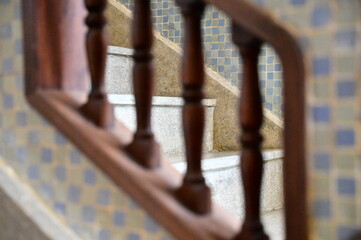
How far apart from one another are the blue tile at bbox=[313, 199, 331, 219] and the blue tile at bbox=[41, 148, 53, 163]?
0.54 m

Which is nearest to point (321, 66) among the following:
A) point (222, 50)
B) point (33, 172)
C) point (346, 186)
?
point (346, 186)

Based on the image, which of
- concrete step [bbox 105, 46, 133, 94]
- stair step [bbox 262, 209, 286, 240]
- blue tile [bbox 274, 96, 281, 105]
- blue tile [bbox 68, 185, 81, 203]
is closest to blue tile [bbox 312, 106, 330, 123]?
blue tile [bbox 68, 185, 81, 203]

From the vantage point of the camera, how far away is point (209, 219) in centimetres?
78

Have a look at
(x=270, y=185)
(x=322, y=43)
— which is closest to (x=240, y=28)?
(x=322, y=43)

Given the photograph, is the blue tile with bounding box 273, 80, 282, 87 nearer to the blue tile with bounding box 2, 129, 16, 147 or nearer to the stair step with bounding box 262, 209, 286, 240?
the stair step with bounding box 262, 209, 286, 240

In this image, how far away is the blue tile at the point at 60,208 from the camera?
97cm

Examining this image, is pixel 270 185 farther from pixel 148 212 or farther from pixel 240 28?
pixel 240 28

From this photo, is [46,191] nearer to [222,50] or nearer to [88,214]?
[88,214]

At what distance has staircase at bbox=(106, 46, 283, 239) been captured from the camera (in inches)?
56.0

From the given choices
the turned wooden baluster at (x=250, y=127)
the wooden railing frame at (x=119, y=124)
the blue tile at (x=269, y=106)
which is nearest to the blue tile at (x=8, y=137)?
the wooden railing frame at (x=119, y=124)

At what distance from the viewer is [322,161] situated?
2.08 ft

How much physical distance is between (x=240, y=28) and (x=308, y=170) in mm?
215

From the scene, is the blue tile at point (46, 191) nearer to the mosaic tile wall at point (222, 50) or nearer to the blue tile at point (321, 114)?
the blue tile at point (321, 114)

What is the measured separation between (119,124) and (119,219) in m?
0.18
